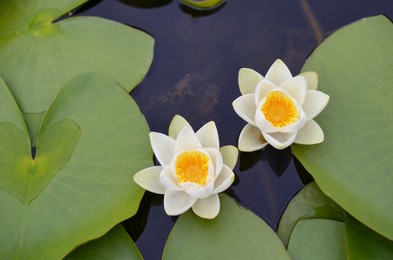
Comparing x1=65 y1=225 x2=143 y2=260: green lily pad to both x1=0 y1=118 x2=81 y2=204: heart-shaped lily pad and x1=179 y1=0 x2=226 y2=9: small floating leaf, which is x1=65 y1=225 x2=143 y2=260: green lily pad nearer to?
x1=0 y1=118 x2=81 y2=204: heart-shaped lily pad

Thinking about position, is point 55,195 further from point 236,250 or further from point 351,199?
point 351,199

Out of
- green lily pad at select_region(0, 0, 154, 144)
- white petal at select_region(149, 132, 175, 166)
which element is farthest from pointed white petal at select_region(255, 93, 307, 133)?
green lily pad at select_region(0, 0, 154, 144)

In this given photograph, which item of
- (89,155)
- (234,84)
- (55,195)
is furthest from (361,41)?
(55,195)

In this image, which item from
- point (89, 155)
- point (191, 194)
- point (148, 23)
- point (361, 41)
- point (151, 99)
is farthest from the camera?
point (148, 23)

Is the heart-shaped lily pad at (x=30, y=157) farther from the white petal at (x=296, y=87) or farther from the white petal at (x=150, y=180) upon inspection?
the white petal at (x=296, y=87)

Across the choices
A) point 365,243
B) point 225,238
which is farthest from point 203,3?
point 365,243

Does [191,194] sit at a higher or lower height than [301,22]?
lower

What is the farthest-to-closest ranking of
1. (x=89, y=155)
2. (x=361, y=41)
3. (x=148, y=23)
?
(x=148, y=23), (x=361, y=41), (x=89, y=155)
